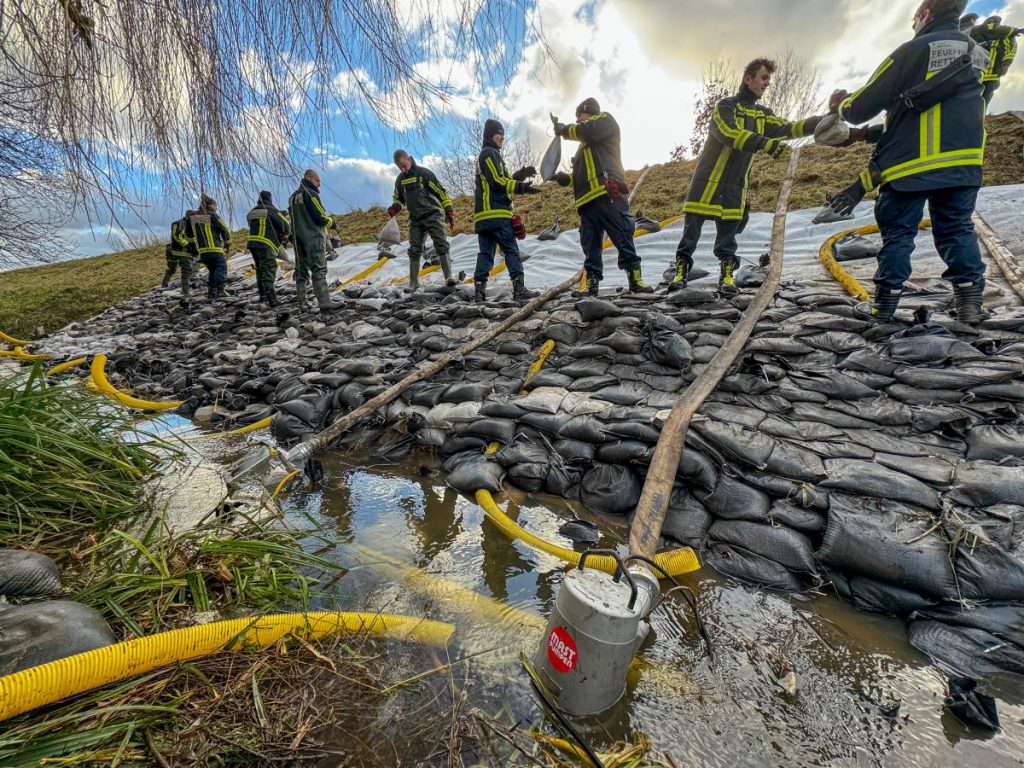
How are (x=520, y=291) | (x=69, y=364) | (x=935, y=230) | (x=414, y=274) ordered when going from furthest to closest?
(x=414, y=274) < (x=69, y=364) < (x=520, y=291) < (x=935, y=230)

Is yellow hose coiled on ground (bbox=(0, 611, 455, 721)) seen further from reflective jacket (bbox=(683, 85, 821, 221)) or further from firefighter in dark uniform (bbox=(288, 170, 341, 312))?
firefighter in dark uniform (bbox=(288, 170, 341, 312))

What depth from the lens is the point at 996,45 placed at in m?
3.48

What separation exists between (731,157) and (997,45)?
78.8 inches

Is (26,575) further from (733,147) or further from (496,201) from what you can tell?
(733,147)

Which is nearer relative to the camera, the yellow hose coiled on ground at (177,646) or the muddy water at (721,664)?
the yellow hose coiled on ground at (177,646)

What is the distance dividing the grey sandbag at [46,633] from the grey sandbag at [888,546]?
8.58 feet

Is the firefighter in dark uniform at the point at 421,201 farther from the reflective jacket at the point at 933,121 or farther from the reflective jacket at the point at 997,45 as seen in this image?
the reflective jacket at the point at 997,45

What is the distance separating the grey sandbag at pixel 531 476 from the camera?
2.69 meters

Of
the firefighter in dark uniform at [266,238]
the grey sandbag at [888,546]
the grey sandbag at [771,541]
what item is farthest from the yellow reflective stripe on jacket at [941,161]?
the firefighter in dark uniform at [266,238]

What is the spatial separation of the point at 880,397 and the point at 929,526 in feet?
3.13

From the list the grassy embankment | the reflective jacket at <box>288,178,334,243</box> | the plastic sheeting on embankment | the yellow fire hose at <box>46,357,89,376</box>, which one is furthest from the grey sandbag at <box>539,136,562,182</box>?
→ the yellow fire hose at <box>46,357,89,376</box>

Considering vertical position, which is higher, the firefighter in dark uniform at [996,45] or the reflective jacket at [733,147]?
the firefighter in dark uniform at [996,45]

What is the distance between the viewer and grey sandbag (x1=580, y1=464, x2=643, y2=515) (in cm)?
244

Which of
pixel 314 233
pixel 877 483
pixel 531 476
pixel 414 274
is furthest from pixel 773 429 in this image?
pixel 314 233
